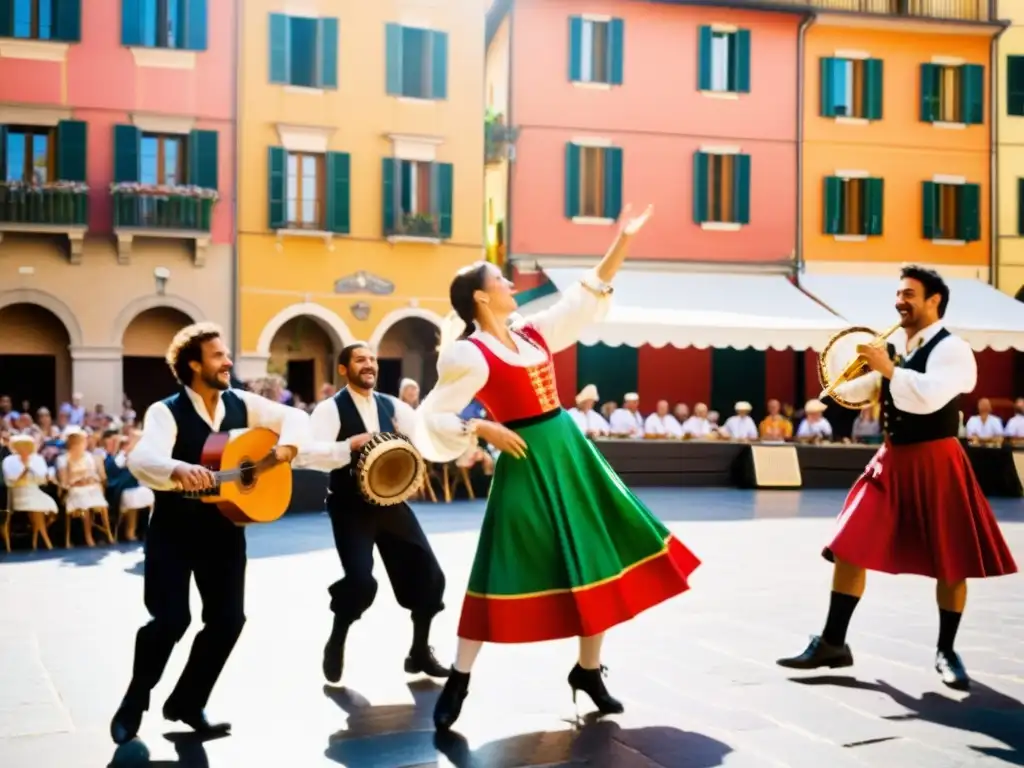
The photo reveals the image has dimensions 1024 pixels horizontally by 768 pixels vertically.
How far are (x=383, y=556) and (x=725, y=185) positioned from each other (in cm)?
2286

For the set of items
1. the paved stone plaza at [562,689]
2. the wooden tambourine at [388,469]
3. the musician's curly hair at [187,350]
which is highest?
the musician's curly hair at [187,350]

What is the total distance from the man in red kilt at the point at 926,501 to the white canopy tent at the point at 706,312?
15129 millimetres

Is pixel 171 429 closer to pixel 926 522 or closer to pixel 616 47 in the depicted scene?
pixel 926 522

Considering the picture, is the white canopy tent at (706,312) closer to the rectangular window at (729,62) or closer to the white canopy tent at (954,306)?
the white canopy tent at (954,306)

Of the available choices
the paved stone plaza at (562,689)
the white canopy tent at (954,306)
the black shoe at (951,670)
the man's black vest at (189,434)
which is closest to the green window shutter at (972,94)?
the white canopy tent at (954,306)

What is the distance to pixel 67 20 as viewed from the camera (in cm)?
2477

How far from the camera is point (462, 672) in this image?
566 cm

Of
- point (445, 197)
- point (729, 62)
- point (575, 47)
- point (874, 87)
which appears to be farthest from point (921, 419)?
point (874, 87)

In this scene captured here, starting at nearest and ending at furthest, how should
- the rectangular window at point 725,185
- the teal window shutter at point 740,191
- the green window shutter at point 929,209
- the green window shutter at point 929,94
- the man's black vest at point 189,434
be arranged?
the man's black vest at point 189,434
the rectangular window at point 725,185
the teal window shutter at point 740,191
the green window shutter at point 929,209
the green window shutter at point 929,94

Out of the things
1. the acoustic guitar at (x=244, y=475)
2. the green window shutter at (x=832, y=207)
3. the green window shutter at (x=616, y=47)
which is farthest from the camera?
the green window shutter at (x=832, y=207)

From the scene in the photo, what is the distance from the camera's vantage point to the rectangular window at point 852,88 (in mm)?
28859

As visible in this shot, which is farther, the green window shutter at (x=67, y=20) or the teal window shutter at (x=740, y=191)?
the teal window shutter at (x=740, y=191)

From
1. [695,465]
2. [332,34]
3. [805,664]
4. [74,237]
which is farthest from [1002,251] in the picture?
[805,664]

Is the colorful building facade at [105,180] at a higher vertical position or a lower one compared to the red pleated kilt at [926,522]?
higher
